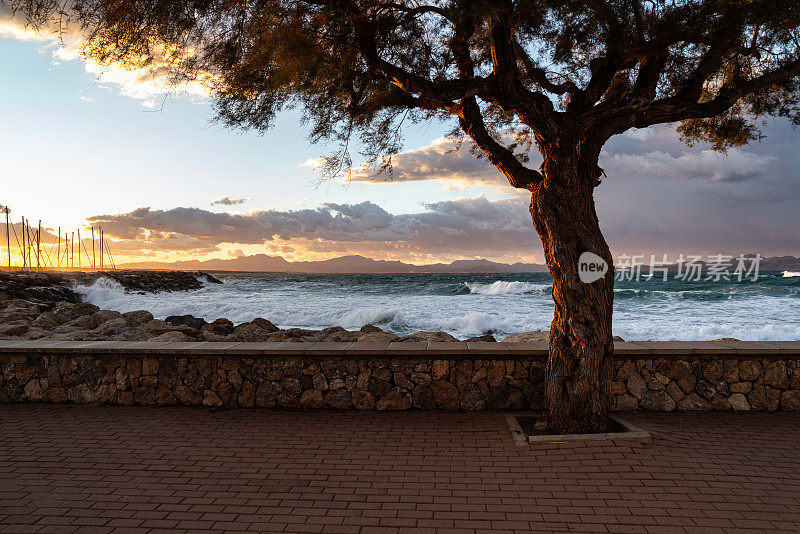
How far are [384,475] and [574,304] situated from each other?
2.48 metres

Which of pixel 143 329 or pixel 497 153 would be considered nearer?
pixel 497 153

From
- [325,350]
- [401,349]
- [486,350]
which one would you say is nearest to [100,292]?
[325,350]

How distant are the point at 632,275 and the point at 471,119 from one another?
4734 cm

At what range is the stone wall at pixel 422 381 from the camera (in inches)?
221

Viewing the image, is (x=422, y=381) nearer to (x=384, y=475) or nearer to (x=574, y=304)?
(x=384, y=475)

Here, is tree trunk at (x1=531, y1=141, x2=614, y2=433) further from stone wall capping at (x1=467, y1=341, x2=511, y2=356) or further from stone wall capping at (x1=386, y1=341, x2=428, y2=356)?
stone wall capping at (x1=386, y1=341, x2=428, y2=356)

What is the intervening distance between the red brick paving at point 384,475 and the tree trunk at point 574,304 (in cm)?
48

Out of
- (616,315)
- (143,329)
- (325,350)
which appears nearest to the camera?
(325,350)

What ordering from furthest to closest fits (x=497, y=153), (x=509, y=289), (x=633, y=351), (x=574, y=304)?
(x=509, y=289) → (x=633, y=351) → (x=497, y=153) → (x=574, y=304)

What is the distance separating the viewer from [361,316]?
20281 mm

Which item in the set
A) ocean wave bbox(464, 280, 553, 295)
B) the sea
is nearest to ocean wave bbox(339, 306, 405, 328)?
the sea

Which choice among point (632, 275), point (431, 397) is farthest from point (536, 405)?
point (632, 275)

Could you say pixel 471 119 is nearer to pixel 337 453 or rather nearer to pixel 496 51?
pixel 496 51

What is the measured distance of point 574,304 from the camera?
16.0 feet
